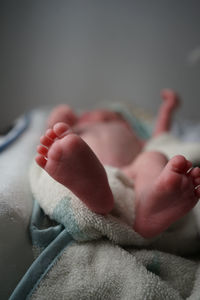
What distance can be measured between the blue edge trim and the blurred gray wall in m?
1.09

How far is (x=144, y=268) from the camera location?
0.58 m

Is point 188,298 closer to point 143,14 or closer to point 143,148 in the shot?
point 143,148

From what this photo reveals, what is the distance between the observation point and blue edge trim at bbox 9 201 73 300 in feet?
1.81

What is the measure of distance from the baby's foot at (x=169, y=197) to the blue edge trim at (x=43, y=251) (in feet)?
0.53

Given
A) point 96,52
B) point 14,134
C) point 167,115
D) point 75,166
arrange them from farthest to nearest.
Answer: point 96,52, point 167,115, point 14,134, point 75,166

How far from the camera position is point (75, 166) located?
0.56m

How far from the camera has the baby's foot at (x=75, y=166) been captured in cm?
56

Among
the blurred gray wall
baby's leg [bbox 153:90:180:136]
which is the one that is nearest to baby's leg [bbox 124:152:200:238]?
baby's leg [bbox 153:90:180:136]

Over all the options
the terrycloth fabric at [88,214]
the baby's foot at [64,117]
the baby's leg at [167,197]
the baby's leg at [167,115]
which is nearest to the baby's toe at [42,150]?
the terrycloth fabric at [88,214]

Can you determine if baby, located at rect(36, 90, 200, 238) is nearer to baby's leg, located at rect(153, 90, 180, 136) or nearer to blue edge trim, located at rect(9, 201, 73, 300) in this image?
blue edge trim, located at rect(9, 201, 73, 300)

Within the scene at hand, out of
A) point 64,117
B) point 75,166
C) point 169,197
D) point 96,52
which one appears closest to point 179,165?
point 169,197

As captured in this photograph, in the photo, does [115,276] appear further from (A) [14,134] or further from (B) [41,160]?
(A) [14,134]

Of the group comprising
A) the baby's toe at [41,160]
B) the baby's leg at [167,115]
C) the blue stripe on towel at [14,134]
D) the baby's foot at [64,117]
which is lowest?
the baby's leg at [167,115]

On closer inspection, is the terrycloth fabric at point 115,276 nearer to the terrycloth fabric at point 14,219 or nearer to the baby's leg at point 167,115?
the terrycloth fabric at point 14,219
